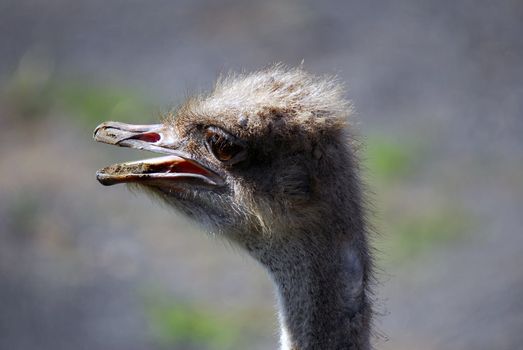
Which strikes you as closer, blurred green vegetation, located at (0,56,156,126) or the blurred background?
the blurred background

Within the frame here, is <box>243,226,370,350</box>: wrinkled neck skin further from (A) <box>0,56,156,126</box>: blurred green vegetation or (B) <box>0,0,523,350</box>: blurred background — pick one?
(A) <box>0,56,156,126</box>: blurred green vegetation

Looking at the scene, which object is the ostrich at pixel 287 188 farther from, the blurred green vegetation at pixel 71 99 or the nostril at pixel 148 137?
the blurred green vegetation at pixel 71 99

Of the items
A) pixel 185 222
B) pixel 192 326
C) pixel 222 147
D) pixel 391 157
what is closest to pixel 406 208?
pixel 391 157

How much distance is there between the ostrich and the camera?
342 cm

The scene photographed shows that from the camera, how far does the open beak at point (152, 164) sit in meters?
3.53

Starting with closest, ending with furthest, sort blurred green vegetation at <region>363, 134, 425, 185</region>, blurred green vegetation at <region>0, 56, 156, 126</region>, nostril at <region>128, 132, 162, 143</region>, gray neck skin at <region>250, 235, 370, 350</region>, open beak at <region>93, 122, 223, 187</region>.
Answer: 1. gray neck skin at <region>250, 235, 370, 350</region>
2. open beak at <region>93, 122, 223, 187</region>
3. nostril at <region>128, 132, 162, 143</region>
4. blurred green vegetation at <region>363, 134, 425, 185</region>
5. blurred green vegetation at <region>0, 56, 156, 126</region>

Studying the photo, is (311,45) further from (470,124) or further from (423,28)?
(470,124)

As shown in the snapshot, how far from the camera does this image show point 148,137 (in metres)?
3.71

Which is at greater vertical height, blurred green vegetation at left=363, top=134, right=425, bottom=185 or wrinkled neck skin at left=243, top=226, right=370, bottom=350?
blurred green vegetation at left=363, top=134, right=425, bottom=185

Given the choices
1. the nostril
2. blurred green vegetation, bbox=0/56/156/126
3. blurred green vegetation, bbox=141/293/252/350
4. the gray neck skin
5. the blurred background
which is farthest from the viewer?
blurred green vegetation, bbox=0/56/156/126

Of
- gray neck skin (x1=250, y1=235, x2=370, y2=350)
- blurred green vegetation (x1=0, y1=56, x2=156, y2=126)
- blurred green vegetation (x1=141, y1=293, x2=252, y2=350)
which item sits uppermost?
blurred green vegetation (x1=0, y1=56, x2=156, y2=126)

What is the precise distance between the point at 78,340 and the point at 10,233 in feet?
4.69

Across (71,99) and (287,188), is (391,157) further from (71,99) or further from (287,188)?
(287,188)

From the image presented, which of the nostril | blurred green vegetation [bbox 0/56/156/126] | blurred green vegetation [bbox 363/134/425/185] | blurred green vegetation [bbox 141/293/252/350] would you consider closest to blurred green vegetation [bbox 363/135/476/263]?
A: blurred green vegetation [bbox 363/134/425/185]
